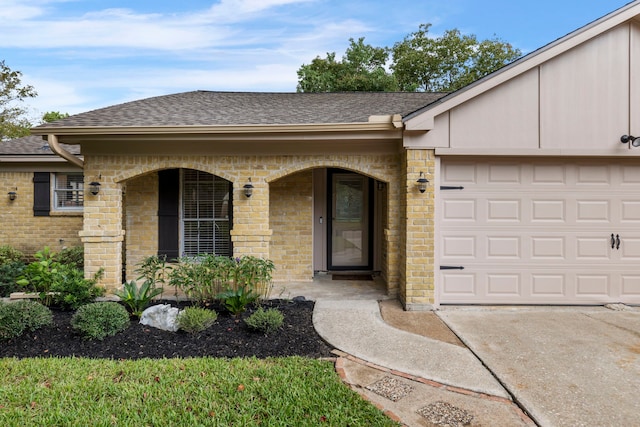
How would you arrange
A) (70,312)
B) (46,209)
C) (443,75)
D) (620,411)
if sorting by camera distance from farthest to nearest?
(443,75) < (46,209) < (70,312) < (620,411)

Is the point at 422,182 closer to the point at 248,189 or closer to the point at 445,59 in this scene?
the point at 248,189

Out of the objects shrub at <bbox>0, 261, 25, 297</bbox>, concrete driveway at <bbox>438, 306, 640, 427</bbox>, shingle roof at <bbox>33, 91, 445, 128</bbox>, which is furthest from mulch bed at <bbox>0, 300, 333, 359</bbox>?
shingle roof at <bbox>33, 91, 445, 128</bbox>

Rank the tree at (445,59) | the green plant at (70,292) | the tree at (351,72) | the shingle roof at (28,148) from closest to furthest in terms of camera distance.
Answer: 1. the green plant at (70,292)
2. the shingle roof at (28,148)
3. the tree at (351,72)
4. the tree at (445,59)

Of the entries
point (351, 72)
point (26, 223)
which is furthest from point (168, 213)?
point (351, 72)

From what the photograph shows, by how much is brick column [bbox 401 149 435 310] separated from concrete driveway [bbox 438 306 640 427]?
41cm

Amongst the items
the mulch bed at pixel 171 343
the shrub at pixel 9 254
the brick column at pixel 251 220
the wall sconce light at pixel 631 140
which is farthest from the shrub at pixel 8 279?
the wall sconce light at pixel 631 140

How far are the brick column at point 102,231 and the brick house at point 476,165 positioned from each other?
2 cm

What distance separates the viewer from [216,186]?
7.21 m

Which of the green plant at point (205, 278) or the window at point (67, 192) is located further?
the window at point (67, 192)

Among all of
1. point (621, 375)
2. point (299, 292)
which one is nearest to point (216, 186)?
point (299, 292)

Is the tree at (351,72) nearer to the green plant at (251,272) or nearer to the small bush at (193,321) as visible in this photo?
the green plant at (251,272)

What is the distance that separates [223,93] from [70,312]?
567cm

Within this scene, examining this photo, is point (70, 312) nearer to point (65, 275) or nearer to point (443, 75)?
point (65, 275)

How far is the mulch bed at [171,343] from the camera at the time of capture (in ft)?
12.3
